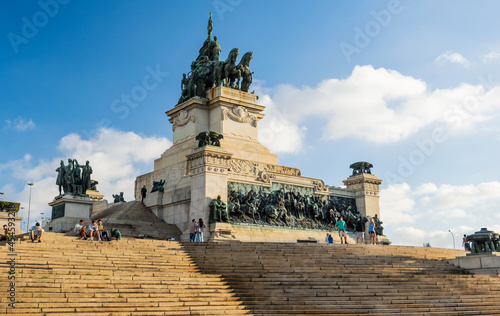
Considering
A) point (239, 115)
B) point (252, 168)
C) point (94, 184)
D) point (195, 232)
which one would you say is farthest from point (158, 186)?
point (94, 184)

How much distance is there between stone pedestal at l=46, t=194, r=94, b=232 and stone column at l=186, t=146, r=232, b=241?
5.48 meters

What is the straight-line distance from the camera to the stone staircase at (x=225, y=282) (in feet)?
42.3

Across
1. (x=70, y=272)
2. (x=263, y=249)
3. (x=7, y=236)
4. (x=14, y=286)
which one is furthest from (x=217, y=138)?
(x=14, y=286)

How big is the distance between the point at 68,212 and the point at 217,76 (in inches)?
533

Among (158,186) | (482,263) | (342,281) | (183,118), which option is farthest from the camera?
(183,118)

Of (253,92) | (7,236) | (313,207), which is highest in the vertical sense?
(253,92)

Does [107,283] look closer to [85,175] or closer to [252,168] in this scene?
[85,175]

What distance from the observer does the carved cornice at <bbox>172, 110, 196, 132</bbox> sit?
34531 mm

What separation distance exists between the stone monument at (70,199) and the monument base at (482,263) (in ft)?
59.8

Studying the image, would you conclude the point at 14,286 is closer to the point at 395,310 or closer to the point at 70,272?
the point at 70,272

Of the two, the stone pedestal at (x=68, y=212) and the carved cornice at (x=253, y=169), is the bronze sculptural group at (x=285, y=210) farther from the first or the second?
the stone pedestal at (x=68, y=212)

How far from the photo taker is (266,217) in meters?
29.0

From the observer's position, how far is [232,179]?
94.2 ft

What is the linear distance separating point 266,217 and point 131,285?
15523 millimetres
